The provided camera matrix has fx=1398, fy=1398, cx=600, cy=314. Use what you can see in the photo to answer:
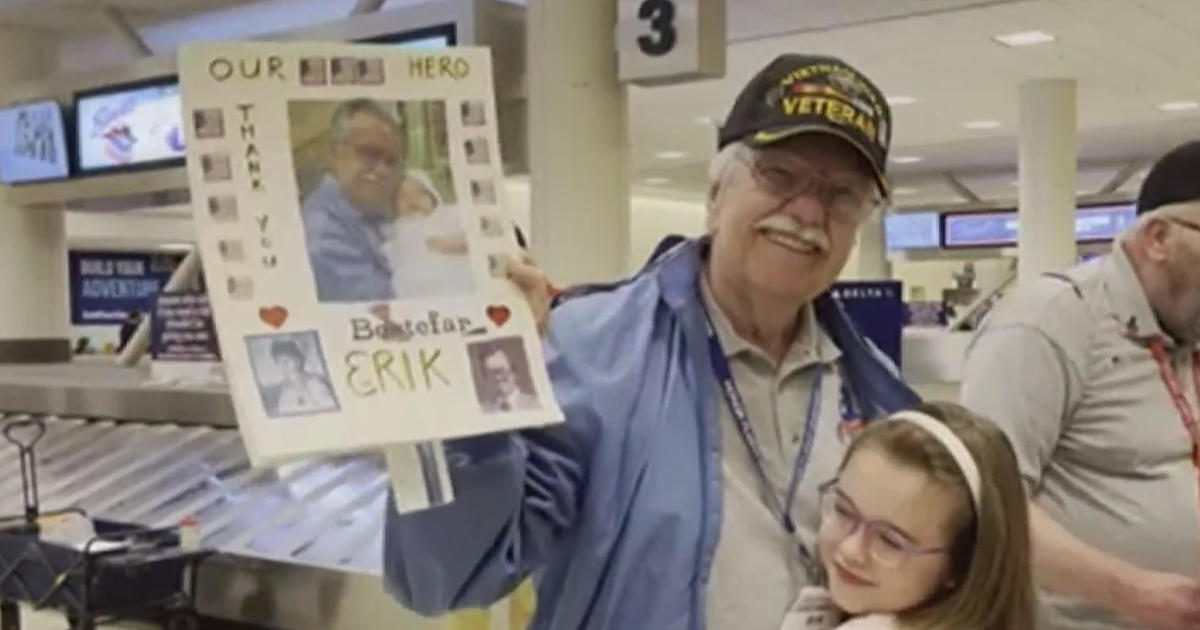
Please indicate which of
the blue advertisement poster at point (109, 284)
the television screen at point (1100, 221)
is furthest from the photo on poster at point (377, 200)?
the blue advertisement poster at point (109, 284)

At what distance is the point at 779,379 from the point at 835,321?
0.14 meters

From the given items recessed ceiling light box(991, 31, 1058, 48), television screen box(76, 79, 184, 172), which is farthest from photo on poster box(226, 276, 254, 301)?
recessed ceiling light box(991, 31, 1058, 48)

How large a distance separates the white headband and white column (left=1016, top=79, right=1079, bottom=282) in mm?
9581

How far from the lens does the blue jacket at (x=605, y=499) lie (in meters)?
1.33

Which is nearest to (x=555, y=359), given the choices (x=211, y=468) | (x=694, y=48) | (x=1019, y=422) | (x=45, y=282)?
(x=1019, y=422)

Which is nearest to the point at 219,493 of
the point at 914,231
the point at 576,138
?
the point at 576,138

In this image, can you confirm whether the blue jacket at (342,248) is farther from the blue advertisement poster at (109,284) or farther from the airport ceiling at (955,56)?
the blue advertisement poster at (109,284)

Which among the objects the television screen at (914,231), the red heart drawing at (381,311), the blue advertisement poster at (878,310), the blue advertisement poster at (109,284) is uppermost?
the red heart drawing at (381,311)

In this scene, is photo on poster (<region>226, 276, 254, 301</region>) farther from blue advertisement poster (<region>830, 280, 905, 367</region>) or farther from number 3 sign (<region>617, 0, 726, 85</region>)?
number 3 sign (<region>617, 0, 726, 85</region>)

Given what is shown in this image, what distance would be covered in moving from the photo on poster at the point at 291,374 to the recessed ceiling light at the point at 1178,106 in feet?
37.9

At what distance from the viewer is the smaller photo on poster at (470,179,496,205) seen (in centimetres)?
124

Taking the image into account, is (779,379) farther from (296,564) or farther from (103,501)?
(103,501)

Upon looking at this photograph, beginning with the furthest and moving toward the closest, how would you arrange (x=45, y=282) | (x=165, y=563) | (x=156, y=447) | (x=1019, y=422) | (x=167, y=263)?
(x=167, y=263) → (x=45, y=282) → (x=156, y=447) → (x=165, y=563) → (x=1019, y=422)

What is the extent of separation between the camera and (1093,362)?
202cm
